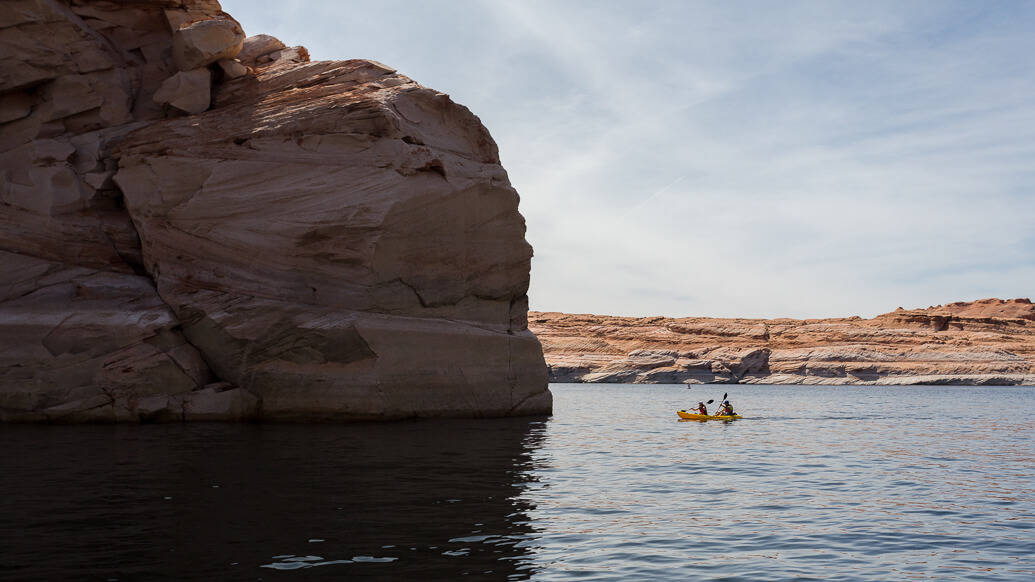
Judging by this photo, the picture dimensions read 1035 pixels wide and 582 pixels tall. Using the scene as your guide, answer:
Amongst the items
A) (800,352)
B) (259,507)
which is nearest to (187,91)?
(259,507)

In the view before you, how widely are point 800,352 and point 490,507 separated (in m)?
97.3

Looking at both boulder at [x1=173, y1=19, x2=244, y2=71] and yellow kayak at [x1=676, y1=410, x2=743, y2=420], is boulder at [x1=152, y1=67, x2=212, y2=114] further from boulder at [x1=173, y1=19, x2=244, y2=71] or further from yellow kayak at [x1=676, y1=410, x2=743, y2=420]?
yellow kayak at [x1=676, y1=410, x2=743, y2=420]

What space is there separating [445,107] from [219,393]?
13143 mm

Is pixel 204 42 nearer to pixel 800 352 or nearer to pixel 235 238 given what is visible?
pixel 235 238

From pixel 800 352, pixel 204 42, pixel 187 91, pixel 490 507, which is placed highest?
pixel 204 42

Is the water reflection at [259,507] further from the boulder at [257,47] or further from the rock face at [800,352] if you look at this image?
the rock face at [800,352]

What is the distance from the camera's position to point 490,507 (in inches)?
510

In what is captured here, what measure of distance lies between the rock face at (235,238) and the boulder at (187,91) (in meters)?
0.08

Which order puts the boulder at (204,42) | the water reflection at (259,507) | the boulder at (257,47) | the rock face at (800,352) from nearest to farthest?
the water reflection at (259,507)
the boulder at (204,42)
the boulder at (257,47)
the rock face at (800,352)

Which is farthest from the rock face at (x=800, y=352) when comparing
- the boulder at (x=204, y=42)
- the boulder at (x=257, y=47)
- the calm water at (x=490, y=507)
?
the calm water at (x=490, y=507)

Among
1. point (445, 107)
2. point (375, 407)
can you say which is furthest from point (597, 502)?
point (445, 107)

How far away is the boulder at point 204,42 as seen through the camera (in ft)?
97.0

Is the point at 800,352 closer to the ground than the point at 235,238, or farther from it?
closer to the ground

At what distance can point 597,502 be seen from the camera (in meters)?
13.9
